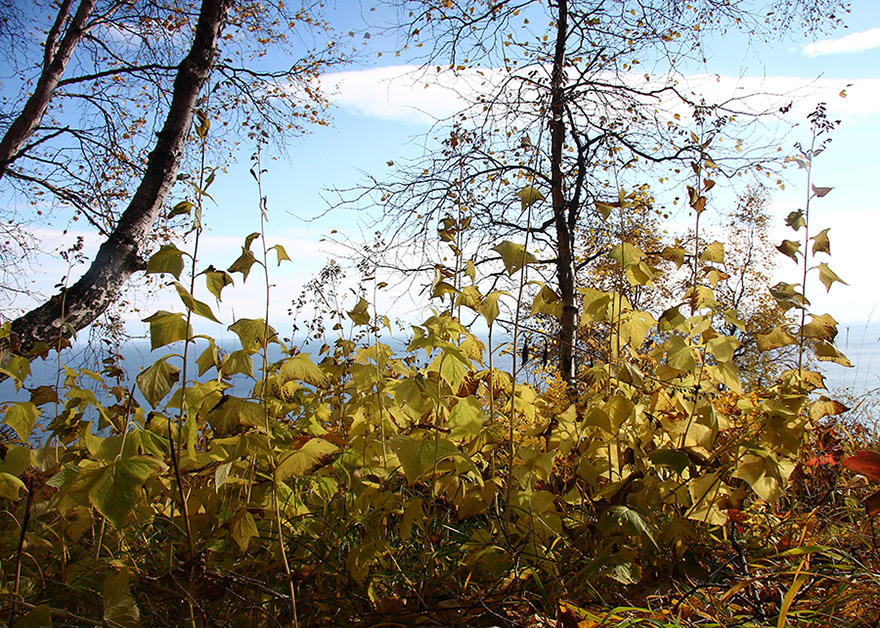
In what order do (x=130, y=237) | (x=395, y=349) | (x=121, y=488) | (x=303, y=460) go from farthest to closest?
(x=395, y=349) → (x=130, y=237) → (x=303, y=460) → (x=121, y=488)

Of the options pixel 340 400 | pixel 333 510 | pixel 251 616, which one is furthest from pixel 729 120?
pixel 251 616

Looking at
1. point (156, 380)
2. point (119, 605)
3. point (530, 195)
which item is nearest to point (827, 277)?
point (530, 195)

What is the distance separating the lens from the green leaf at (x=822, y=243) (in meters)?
1.29

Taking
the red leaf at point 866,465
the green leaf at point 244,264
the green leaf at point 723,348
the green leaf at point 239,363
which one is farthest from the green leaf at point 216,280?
the red leaf at point 866,465

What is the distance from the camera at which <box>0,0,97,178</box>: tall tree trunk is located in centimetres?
476

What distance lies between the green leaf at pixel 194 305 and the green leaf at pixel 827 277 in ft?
4.27

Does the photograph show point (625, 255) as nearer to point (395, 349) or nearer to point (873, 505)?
point (873, 505)

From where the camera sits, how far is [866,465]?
0.96 metres

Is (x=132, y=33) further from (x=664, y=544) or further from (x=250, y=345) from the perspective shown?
(x=664, y=544)

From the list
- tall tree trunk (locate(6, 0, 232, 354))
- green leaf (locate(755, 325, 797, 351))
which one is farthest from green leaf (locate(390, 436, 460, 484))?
tall tree trunk (locate(6, 0, 232, 354))

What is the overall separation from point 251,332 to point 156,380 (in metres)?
0.17

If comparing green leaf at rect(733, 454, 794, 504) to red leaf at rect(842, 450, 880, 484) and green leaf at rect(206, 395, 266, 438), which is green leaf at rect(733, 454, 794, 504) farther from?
green leaf at rect(206, 395, 266, 438)

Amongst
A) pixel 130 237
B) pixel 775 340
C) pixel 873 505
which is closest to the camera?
pixel 873 505

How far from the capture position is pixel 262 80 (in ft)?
18.0
